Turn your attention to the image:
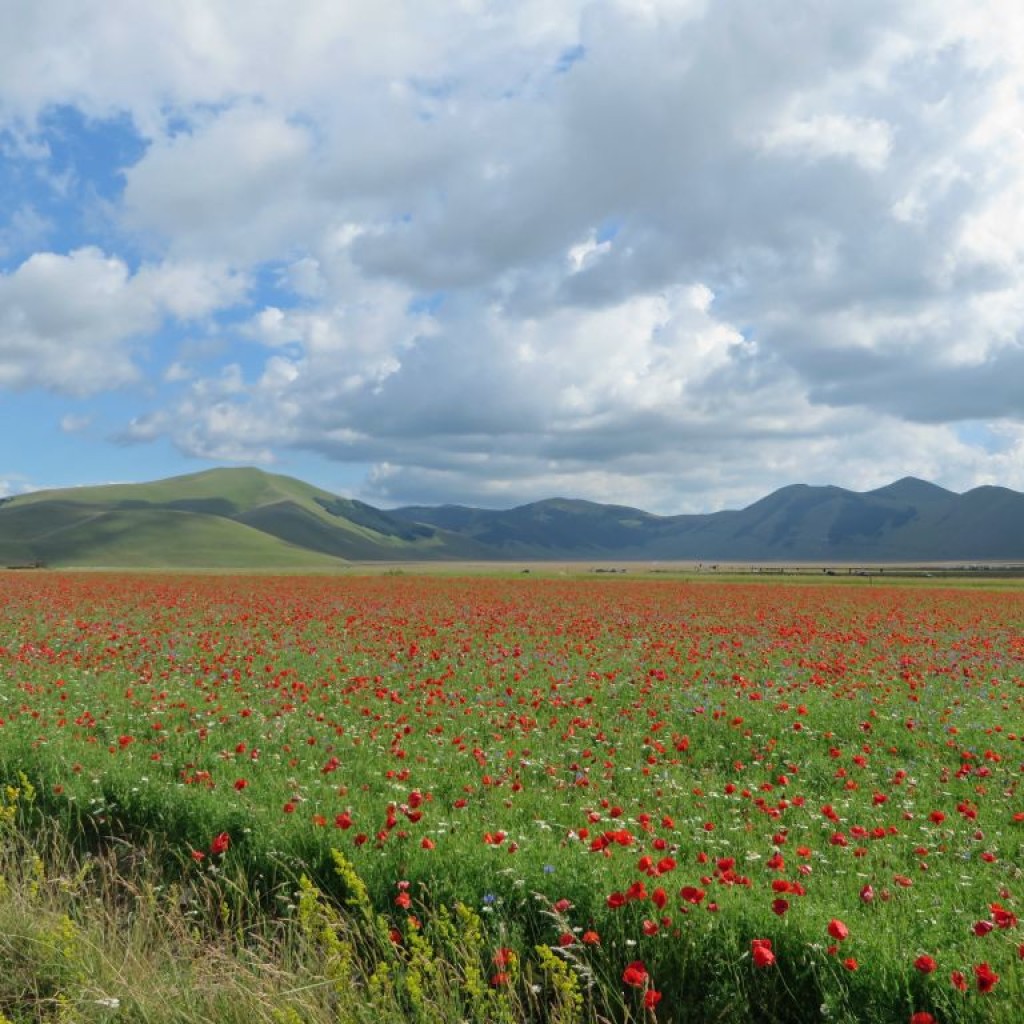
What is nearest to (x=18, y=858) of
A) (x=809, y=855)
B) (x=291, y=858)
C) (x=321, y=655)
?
(x=291, y=858)

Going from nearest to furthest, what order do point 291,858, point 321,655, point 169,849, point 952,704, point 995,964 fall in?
point 995,964 → point 291,858 → point 169,849 → point 952,704 → point 321,655

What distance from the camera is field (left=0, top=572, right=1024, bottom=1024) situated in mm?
6094

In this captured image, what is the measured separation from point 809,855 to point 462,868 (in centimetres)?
347

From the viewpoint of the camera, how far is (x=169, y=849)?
9023mm

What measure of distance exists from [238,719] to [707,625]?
1966 cm

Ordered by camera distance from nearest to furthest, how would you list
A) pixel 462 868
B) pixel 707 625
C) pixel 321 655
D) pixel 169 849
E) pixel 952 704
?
1. pixel 462 868
2. pixel 169 849
3. pixel 952 704
4. pixel 321 655
5. pixel 707 625

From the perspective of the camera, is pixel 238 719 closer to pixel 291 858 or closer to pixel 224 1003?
pixel 291 858

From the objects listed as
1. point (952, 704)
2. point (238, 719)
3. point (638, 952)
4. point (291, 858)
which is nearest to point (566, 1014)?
point (638, 952)

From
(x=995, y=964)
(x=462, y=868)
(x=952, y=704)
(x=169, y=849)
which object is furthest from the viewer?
(x=952, y=704)

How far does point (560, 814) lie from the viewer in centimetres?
972

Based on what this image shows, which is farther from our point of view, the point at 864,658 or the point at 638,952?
the point at 864,658

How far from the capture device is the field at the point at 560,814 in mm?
6094

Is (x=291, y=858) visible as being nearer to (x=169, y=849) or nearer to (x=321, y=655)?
(x=169, y=849)

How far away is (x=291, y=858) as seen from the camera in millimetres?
8211
